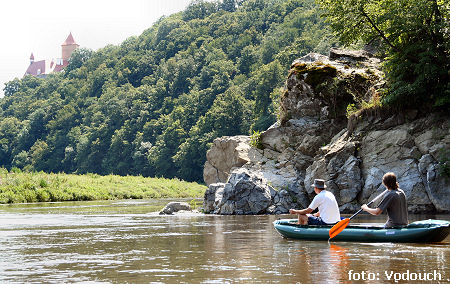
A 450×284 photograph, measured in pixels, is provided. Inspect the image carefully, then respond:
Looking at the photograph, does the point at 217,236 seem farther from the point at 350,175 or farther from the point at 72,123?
the point at 72,123

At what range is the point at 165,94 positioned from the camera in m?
124

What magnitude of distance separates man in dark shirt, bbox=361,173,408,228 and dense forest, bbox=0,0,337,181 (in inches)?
2501

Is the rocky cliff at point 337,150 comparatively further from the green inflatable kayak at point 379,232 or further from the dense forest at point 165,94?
the dense forest at point 165,94

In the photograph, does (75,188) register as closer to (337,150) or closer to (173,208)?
(173,208)

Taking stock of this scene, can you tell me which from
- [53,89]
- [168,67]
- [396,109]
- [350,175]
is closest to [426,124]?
[396,109]

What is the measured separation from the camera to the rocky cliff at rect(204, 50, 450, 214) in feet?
70.7

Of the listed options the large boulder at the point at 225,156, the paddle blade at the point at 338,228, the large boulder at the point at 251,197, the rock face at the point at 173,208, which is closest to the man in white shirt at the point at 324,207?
the paddle blade at the point at 338,228

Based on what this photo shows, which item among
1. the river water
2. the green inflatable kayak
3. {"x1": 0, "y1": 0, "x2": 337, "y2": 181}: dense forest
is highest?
{"x1": 0, "y1": 0, "x2": 337, "y2": 181}: dense forest

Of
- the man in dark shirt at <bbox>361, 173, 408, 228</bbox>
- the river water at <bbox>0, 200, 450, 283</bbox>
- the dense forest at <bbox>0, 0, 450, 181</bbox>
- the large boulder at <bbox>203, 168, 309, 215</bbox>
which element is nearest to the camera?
the river water at <bbox>0, 200, 450, 283</bbox>

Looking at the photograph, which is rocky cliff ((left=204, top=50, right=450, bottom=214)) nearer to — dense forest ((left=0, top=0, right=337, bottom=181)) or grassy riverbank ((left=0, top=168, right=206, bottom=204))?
grassy riverbank ((left=0, top=168, right=206, bottom=204))

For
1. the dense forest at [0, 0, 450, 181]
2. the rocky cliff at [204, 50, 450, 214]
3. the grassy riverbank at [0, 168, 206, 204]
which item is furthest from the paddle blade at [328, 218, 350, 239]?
the dense forest at [0, 0, 450, 181]

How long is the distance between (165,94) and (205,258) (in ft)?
375

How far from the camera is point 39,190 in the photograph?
131ft

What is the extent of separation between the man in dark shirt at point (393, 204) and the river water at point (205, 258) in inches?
28.3
